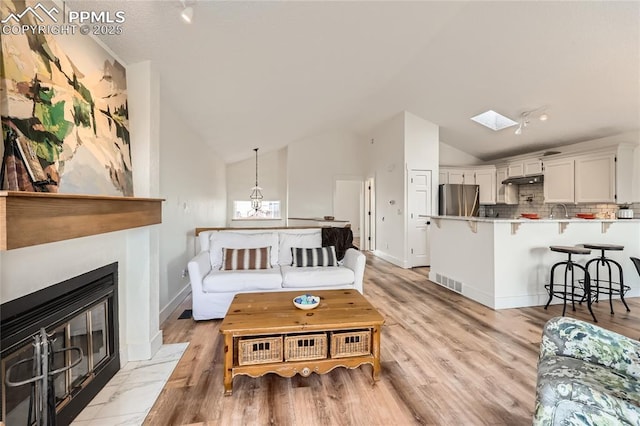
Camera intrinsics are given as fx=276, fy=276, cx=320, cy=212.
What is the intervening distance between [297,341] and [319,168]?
589 cm

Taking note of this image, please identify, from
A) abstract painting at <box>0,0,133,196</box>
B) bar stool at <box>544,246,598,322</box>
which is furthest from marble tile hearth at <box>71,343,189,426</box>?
bar stool at <box>544,246,598,322</box>

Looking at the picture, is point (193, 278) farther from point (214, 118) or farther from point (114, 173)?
point (214, 118)

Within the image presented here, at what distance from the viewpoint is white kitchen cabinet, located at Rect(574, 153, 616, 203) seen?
167 inches

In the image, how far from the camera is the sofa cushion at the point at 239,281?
2.93m

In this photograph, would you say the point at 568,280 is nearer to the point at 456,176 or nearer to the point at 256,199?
the point at 456,176

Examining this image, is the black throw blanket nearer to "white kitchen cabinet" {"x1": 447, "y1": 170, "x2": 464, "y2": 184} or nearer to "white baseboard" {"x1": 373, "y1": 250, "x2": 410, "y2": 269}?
"white baseboard" {"x1": 373, "y1": 250, "x2": 410, "y2": 269}

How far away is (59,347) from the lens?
152 cm

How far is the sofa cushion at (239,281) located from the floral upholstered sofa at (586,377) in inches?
92.5

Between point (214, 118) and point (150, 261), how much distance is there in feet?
7.98

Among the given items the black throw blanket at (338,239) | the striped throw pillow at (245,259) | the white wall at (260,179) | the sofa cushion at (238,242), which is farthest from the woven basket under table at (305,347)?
the white wall at (260,179)

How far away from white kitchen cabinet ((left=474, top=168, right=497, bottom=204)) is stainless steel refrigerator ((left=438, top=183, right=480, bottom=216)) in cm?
38

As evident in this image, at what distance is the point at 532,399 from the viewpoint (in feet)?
5.83

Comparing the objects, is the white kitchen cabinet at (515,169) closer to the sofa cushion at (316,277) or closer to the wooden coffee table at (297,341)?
the sofa cushion at (316,277)

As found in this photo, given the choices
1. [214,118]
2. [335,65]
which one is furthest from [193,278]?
[335,65]
